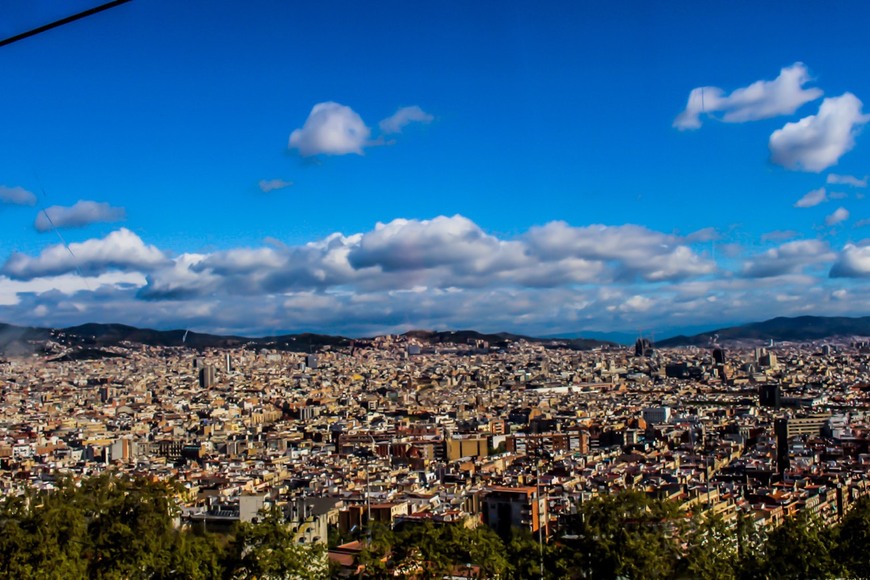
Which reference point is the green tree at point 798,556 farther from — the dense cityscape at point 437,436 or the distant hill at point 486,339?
the distant hill at point 486,339

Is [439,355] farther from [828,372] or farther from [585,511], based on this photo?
[585,511]

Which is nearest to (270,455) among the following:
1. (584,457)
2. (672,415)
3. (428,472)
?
(428,472)

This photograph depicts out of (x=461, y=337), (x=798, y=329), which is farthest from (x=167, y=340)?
(x=798, y=329)

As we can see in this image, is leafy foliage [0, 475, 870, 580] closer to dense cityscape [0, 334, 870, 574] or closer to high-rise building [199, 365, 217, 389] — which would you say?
dense cityscape [0, 334, 870, 574]

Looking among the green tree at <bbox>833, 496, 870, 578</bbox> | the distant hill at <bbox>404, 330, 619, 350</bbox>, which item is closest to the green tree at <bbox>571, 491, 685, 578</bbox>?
the green tree at <bbox>833, 496, 870, 578</bbox>

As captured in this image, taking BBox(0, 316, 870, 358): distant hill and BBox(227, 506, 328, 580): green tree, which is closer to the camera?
BBox(227, 506, 328, 580): green tree

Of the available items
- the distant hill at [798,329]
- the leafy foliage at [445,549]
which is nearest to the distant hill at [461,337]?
the distant hill at [798,329]
